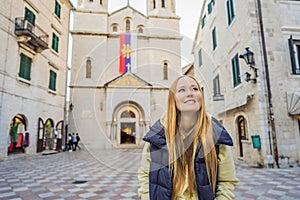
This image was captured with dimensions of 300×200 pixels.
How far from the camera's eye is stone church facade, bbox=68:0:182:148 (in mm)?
15328

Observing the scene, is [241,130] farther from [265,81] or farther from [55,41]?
[55,41]

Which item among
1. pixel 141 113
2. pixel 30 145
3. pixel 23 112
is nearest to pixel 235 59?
pixel 141 113

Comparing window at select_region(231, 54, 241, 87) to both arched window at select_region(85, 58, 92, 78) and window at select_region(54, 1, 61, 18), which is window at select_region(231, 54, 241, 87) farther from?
window at select_region(54, 1, 61, 18)

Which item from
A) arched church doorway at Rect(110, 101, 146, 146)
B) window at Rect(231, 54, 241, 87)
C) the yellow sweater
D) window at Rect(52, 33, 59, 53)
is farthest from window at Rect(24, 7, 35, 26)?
the yellow sweater

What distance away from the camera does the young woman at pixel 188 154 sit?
1.12 m

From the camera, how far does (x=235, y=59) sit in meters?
8.27

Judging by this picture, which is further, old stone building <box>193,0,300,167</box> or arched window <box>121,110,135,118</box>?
arched window <box>121,110,135,118</box>

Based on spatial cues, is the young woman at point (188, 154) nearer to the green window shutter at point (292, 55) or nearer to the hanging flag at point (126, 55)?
the green window shutter at point (292, 55)

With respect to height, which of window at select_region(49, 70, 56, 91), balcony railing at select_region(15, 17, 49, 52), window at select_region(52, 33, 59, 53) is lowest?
window at select_region(49, 70, 56, 91)

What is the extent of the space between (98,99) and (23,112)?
6.67 metres

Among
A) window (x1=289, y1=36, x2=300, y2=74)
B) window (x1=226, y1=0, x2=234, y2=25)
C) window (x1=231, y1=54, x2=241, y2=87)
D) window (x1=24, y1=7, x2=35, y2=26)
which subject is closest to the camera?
window (x1=289, y1=36, x2=300, y2=74)

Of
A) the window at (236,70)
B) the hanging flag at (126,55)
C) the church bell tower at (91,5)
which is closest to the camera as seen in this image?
the window at (236,70)

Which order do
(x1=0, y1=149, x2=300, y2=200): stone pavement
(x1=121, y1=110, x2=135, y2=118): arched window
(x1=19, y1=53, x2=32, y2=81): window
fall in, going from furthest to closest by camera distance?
(x1=121, y1=110, x2=135, y2=118): arched window < (x1=19, y1=53, x2=32, y2=81): window < (x1=0, y1=149, x2=300, y2=200): stone pavement

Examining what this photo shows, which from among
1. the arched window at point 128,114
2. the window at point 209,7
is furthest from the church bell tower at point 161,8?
the arched window at point 128,114
